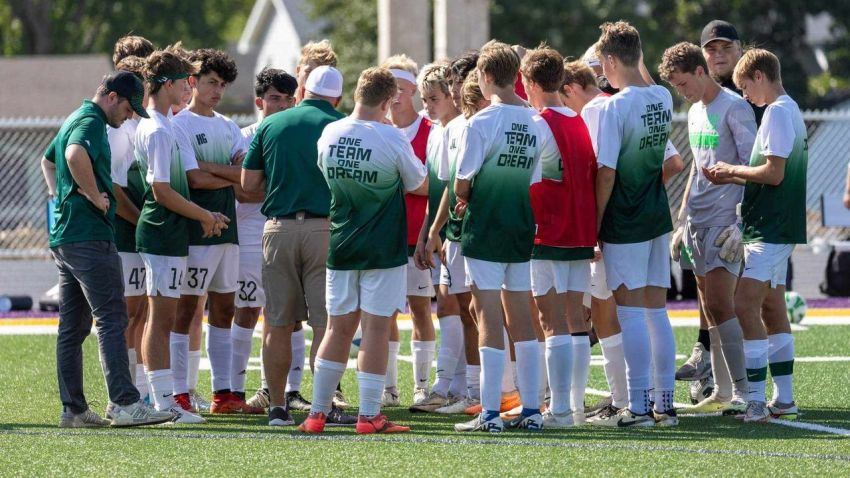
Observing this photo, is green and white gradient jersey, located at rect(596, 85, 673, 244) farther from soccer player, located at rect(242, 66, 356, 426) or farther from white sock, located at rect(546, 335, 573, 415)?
soccer player, located at rect(242, 66, 356, 426)

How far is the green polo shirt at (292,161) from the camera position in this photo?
788 centimetres

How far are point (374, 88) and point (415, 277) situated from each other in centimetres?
186

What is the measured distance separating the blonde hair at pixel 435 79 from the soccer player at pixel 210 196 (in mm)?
1244

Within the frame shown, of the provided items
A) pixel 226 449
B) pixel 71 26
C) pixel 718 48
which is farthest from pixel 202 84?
pixel 71 26

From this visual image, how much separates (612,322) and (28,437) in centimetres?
340

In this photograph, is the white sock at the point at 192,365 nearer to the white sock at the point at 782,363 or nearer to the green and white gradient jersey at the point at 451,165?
the green and white gradient jersey at the point at 451,165

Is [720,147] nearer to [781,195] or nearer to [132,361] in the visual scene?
[781,195]

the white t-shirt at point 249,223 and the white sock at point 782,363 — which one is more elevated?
the white t-shirt at point 249,223

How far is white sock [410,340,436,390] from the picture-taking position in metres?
9.19

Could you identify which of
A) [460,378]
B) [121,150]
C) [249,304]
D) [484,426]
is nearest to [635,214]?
[484,426]

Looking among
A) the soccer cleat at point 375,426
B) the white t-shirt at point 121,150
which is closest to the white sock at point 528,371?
Result: the soccer cleat at point 375,426

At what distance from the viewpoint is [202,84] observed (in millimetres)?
8562

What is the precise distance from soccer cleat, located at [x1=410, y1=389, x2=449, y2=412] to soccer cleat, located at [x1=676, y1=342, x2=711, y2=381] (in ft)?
6.02

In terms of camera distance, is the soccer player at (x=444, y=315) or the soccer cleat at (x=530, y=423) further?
the soccer player at (x=444, y=315)
